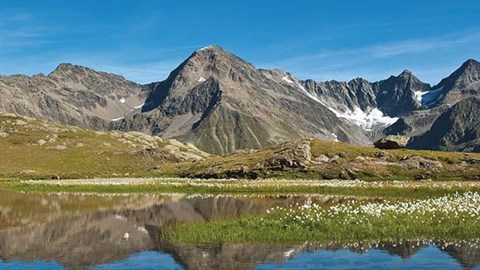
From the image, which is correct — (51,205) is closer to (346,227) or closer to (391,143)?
(346,227)

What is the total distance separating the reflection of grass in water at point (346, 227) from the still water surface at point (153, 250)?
1.52 meters

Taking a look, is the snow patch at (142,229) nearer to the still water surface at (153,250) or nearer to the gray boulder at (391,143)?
the still water surface at (153,250)

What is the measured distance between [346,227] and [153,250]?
1093cm

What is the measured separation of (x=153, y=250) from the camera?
91.8 feet

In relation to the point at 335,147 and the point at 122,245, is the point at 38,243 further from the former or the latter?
the point at 335,147

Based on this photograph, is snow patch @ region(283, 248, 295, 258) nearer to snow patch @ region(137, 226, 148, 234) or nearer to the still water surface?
the still water surface

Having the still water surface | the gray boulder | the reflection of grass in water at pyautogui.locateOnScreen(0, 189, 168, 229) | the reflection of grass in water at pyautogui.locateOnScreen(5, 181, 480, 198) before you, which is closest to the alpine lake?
the still water surface

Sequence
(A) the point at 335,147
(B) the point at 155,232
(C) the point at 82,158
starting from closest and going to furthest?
(B) the point at 155,232
(A) the point at 335,147
(C) the point at 82,158

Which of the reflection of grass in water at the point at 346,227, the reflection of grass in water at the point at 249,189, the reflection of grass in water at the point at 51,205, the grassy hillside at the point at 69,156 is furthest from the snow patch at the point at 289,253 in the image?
the grassy hillside at the point at 69,156

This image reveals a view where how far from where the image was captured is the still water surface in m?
23.8

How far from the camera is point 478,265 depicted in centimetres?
2247

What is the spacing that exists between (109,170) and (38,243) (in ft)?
363

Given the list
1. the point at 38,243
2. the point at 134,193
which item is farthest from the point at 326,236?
the point at 134,193

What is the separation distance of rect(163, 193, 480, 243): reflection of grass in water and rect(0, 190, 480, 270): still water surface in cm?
152
